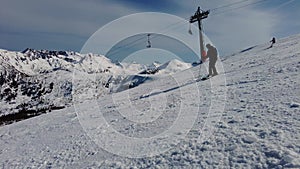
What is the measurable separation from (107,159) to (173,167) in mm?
2647

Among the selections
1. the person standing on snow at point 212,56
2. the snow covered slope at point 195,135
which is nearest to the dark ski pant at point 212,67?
the person standing on snow at point 212,56

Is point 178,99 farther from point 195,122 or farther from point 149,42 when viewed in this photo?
point 149,42

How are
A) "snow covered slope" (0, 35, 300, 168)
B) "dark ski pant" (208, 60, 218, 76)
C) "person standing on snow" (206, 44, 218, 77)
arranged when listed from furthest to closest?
"dark ski pant" (208, 60, 218, 76)
"person standing on snow" (206, 44, 218, 77)
"snow covered slope" (0, 35, 300, 168)

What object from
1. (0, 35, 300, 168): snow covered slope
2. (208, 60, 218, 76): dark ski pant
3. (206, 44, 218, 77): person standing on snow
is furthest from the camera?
(208, 60, 218, 76): dark ski pant

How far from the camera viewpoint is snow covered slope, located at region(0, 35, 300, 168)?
794 centimetres

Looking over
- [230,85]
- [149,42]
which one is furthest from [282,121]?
[149,42]

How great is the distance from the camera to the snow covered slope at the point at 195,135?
7.94 meters

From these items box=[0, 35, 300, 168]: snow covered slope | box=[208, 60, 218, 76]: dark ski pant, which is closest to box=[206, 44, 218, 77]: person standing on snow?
box=[208, 60, 218, 76]: dark ski pant

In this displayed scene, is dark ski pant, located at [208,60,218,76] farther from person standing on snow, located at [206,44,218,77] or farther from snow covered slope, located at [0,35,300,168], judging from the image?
snow covered slope, located at [0,35,300,168]

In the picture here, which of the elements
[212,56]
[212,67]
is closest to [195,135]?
[212,56]

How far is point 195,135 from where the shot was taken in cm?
988

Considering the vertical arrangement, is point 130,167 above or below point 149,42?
below

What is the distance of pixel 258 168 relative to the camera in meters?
7.04

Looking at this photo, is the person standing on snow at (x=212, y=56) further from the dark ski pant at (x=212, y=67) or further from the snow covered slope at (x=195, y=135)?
the snow covered slope at (x=195, y=135)
